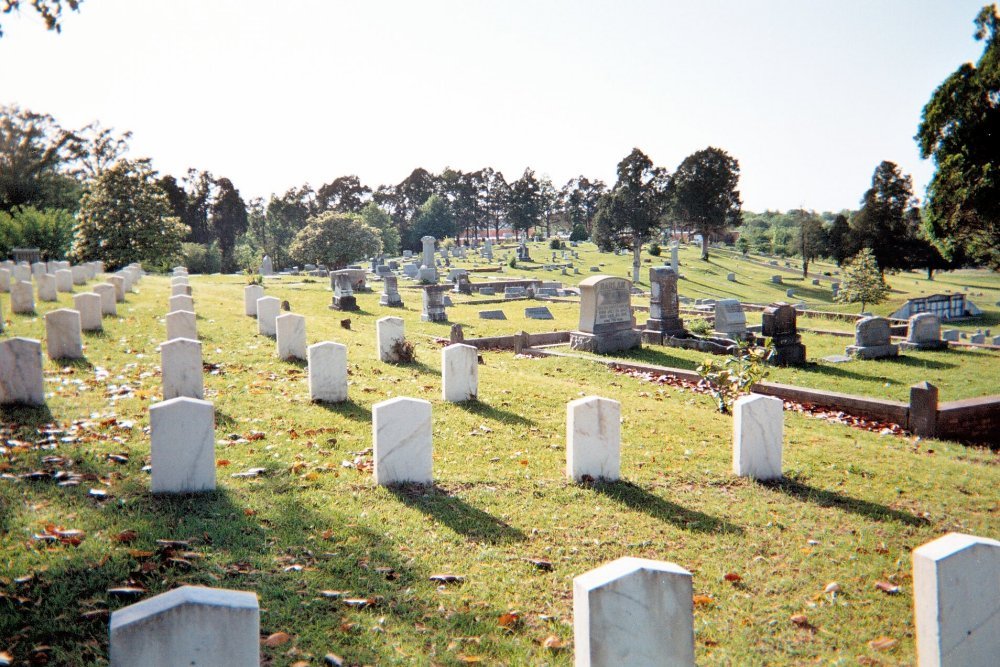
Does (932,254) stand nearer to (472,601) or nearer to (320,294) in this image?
(320,294)

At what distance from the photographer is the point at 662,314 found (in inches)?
762

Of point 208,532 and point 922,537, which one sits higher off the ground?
point 208,532

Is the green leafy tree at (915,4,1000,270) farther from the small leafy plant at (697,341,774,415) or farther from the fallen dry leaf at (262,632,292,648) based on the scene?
the fallen dry leaf at (262,632,292,648)

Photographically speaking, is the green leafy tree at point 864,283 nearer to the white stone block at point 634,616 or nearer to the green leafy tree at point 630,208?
the green leafy tree at point 630,208

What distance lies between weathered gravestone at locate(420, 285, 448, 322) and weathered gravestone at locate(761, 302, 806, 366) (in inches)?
403

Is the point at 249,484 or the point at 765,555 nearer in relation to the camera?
the point at 765,555

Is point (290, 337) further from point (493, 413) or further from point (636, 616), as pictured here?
point (636, 616)

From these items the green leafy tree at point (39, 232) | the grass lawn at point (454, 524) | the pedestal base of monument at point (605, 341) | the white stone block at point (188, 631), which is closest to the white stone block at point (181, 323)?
the grass lawn at point (454, 524)

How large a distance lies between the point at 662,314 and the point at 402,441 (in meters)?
14.2

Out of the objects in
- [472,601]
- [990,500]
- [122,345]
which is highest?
[122,345]

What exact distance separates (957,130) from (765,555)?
2422 cm

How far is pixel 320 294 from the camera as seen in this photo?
2808cm

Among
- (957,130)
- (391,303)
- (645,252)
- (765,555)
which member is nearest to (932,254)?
(645,252)

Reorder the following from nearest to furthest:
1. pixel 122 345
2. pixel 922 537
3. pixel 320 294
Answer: pixel 922 537, pixel 122 345, pixel 320 294
